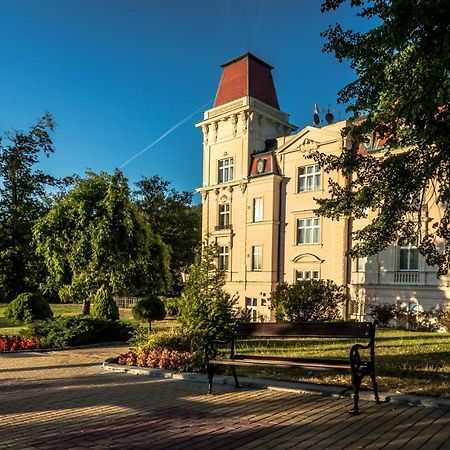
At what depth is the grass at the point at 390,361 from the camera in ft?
24.3

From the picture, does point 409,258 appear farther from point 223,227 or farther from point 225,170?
point 225,170

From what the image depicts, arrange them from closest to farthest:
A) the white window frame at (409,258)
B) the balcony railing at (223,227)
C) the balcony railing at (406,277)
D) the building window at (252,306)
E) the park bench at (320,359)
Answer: the park bench at (320,359) < the balcony railing at (406,277) < the white window frame at (409,258) < the building window at (252,306) < the balcony railing at (223,227)

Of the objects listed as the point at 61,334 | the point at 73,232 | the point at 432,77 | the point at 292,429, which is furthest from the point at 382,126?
the point at 73,232

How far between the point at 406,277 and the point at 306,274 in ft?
22.6

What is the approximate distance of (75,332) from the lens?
15.5m

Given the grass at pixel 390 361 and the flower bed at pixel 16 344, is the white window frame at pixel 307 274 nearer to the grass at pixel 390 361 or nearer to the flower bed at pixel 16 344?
the grass at pixel 390 361

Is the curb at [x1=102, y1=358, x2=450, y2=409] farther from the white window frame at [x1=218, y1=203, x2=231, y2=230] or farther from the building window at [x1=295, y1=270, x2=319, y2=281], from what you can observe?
the white window frame at [x1=218, y1=203, x2=231, y2=230]

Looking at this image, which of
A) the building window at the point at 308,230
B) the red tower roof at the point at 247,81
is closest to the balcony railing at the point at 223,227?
the building window at the point at 308,230

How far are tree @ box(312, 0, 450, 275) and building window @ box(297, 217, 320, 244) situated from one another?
1850 cm

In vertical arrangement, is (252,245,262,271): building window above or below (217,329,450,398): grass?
above

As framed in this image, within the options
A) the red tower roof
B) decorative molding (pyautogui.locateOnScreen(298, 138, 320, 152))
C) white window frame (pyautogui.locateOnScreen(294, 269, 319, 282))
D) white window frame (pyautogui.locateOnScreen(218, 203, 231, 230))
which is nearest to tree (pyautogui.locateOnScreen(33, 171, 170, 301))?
white window frame (pyautogui.locateOnScreen(294, 269, 319, 282))

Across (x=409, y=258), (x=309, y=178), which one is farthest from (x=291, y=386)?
(x=309, y=178)

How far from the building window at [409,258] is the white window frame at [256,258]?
9797mm

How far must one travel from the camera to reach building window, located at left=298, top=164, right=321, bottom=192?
3075 centimetres
